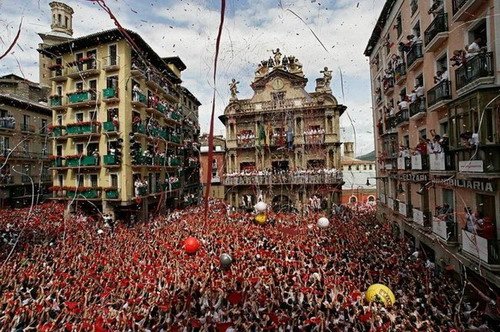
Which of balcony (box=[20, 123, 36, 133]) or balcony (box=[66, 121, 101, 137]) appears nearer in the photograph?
balcony (box=[66, 121, 101, 137])

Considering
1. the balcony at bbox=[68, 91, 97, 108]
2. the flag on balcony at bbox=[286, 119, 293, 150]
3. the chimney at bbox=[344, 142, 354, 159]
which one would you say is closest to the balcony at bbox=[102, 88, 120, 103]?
the balcony at bbox=[68, 91, 97, 108]

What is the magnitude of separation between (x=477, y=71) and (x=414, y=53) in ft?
21.1

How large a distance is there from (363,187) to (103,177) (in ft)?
107

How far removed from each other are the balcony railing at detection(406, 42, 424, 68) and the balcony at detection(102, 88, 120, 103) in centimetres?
1969

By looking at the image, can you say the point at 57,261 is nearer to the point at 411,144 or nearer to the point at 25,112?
the point at 411,144

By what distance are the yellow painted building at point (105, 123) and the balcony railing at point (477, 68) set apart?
2040 cm

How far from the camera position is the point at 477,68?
948cm

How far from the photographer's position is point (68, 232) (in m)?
17.4

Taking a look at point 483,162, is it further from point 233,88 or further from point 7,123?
point 7,123

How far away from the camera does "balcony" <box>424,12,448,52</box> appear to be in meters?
12.0

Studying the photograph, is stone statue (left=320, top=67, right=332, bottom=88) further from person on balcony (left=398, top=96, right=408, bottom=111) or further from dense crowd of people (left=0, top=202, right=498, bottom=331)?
dense crowd of people (left=0, top=202, right=498, bottom=331)

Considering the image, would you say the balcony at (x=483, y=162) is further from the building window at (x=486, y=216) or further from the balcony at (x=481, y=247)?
the balcony at (x=481, y=247)

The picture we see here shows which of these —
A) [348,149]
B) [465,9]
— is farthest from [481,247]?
[348,149]

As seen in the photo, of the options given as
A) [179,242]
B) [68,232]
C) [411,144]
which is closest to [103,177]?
[68,232]
